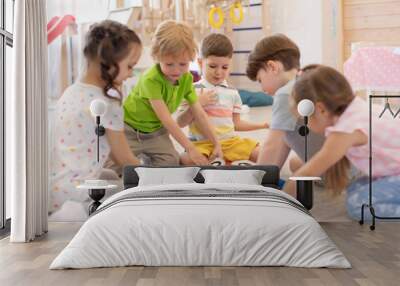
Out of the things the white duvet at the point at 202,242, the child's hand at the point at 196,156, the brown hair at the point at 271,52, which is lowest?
the white duvet at the point at 202,242

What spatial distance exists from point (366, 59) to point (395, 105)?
0.58 m

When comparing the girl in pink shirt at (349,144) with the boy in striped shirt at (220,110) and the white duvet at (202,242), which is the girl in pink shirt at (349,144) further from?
the white duvet at (202,242)

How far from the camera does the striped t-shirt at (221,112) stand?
21.6ft

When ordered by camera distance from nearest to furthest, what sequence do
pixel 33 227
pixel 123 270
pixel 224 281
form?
pixel 224 281 < pixel 123 270 < pixel 33 227

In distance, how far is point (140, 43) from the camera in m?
6.68

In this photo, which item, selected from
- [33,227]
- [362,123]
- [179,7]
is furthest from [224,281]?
[179,7]

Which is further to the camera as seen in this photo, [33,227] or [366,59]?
[366,59]

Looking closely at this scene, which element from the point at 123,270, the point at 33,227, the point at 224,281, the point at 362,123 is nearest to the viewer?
the point at 224,281

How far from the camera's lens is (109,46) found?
676cm

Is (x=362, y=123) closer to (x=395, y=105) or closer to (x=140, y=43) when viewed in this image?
(x=395, y=105)

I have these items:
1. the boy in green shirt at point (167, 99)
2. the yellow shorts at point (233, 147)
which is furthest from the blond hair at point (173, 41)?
A: the yellow shorts at point (233, 147)

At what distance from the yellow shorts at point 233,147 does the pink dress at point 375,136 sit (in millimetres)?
828

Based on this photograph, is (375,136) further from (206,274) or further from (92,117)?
(206,274)

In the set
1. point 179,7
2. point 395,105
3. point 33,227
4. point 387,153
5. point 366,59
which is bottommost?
point 33,227
